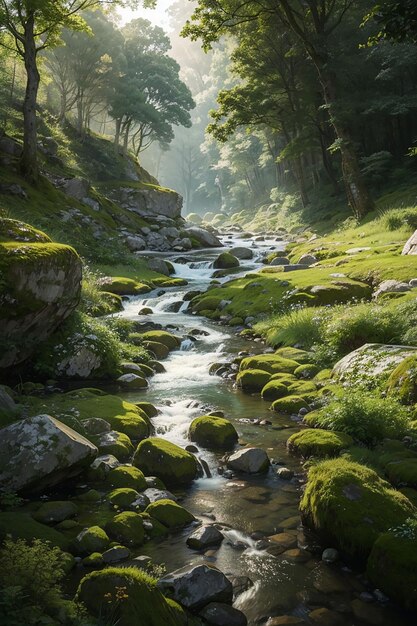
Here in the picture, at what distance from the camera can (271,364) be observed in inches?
425

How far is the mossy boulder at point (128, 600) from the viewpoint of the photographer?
3486 mm

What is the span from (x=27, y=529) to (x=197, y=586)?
1729 millimetres

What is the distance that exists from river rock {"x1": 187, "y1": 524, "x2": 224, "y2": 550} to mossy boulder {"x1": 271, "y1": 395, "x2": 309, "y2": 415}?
3893mm

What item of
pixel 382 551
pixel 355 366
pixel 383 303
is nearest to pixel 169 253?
pixel 383 303

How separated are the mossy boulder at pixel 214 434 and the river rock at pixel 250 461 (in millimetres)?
635

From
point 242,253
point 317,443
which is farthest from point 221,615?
point 242,253

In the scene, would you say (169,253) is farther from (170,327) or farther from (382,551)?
(382,551)

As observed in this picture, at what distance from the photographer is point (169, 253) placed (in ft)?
100

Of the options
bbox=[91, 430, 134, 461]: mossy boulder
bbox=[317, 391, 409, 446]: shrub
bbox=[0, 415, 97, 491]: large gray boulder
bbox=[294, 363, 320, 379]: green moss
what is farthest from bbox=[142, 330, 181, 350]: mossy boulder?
bbox=[0, 415, 97, 491]: large gray boulder

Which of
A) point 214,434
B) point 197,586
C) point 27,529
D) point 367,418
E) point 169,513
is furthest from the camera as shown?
point 214,434

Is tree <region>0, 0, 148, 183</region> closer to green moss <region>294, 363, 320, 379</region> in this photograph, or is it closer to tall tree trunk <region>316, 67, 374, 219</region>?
tall tree trunk <region>316, 67, 374, 219</region>

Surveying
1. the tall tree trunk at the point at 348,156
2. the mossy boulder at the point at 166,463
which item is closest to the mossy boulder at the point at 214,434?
the mossy boulder at the point at 166,463

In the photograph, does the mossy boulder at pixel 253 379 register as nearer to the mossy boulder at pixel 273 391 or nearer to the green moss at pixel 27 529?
the mossy boulder at pixel 273 391

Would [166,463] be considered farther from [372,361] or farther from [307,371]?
[307,371]
